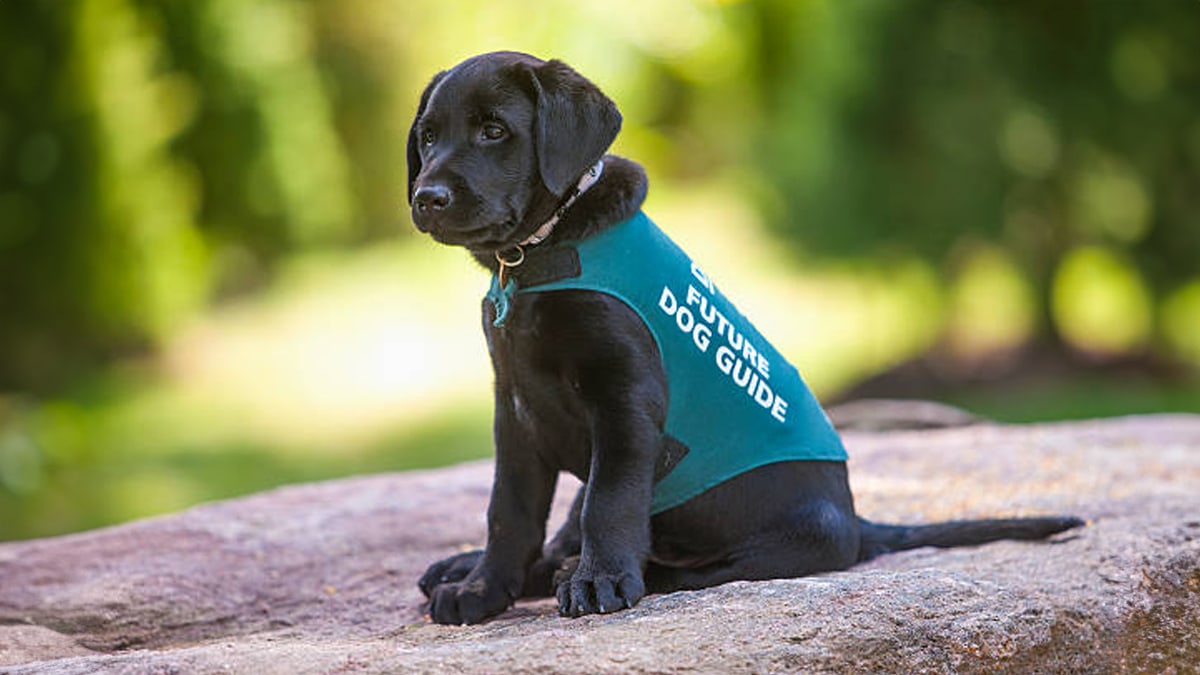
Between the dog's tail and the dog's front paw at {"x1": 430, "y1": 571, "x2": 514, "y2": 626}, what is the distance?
3.54 ft

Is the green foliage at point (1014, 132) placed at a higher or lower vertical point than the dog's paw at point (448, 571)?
higher

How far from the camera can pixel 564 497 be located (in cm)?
509

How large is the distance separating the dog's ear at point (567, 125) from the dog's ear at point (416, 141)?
284mm

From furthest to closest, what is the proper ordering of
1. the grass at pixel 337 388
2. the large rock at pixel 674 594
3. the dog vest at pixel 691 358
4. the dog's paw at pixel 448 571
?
the grass at pixel 337 388 → the dog's paw at pixel 448 571 → the dog vest at pixel 691 358 → the large rock at pixel 674 594

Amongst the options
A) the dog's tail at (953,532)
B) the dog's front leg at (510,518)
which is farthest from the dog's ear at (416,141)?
the dog's tail at (953,532)

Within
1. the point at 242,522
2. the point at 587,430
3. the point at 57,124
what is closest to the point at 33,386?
the point at 57,124

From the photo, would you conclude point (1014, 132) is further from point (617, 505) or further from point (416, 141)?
point (617, 505)

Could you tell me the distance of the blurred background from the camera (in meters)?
10.0

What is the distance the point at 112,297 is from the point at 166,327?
618mm

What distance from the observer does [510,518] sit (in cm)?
357

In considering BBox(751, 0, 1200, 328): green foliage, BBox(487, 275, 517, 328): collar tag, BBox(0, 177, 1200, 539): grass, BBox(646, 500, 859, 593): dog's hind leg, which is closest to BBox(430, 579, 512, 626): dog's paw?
BBox(646, 500, 859, 593): dog's hind leg

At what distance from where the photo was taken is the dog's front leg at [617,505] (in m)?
3.23

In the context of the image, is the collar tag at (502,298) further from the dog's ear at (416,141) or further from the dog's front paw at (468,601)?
the dog's front paw at (468,601)

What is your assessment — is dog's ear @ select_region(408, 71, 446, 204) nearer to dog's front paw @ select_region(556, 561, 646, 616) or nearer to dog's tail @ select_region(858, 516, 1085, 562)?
dog's front paw @ select_region(556, 561, 646, 616)
